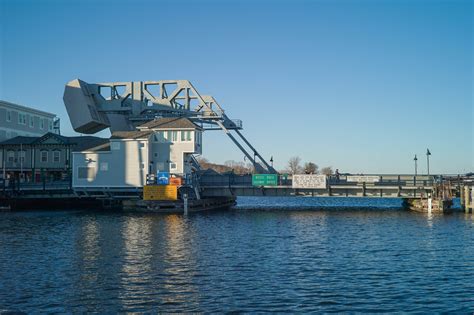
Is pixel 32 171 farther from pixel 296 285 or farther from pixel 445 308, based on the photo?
pixel 445 308

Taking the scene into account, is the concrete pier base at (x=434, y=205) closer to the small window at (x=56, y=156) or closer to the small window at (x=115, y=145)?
the small window at (x=115, y=145)

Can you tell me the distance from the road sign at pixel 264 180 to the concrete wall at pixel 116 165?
14.6m

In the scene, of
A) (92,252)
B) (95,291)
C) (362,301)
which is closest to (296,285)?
(362,301)

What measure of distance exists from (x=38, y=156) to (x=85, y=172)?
20.0 metres

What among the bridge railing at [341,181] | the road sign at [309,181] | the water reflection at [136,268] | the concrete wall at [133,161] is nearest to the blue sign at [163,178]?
the concrete wall at [133,161]

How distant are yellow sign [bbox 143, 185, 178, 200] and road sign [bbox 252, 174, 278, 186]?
10702 millimetres

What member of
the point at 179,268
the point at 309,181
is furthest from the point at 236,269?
the point at 309,181

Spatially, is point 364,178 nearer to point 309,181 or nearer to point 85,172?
point 309,181

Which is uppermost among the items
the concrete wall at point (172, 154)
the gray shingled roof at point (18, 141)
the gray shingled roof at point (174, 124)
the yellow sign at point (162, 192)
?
the gray shingled roof at point (174, 124)

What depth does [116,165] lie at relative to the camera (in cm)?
6981

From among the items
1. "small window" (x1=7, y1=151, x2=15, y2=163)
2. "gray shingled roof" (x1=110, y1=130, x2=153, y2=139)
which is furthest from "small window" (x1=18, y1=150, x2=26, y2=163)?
"gray shingled roof" (x1=110, y1=130, x2=153, y2=139)

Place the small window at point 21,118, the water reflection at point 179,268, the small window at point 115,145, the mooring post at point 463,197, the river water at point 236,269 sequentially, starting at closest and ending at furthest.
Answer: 1. the river water at point 236,269
2. the water reflection at point 179,268
3. the mooring post at point 463,197
4. the small window at point 115,145
5. the small window at point 21,118

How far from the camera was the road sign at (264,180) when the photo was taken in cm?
6894

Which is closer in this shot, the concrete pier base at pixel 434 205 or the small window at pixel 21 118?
the concrete pier base at pixel 434 205
